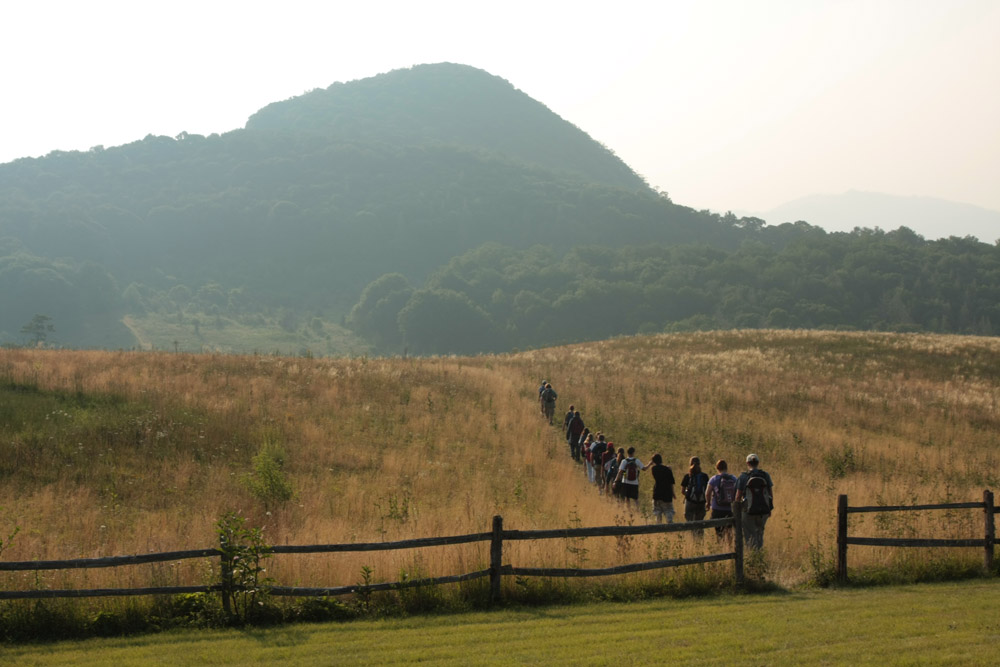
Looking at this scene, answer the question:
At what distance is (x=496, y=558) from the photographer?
10477 millimetres

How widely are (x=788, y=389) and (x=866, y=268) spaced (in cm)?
9614

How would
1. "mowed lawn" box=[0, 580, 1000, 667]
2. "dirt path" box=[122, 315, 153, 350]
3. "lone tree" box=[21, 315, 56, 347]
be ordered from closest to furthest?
"mowed lawn" box=[0, 580, 1000, 667], "lone tree" box=[21, 315, 56, 347], "dirt path" box=[122, 315, 153, 350]

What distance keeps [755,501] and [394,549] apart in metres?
5.70

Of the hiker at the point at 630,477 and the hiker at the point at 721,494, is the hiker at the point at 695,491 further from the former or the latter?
the hiker at the point at 630,477

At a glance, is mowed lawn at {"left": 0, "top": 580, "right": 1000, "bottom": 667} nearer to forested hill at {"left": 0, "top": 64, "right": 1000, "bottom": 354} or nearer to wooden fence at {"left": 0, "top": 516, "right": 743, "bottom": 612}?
wooden fence at {"left": 0, "top": 516, "right": 743, "bottom": 612}

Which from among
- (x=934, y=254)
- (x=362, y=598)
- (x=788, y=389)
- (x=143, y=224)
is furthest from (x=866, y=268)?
(x=143, y=224)

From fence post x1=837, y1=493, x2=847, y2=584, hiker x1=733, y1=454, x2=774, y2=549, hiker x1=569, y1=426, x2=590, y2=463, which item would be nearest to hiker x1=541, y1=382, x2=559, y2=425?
hiker x1=569, y1=426, x2=590, y2=463

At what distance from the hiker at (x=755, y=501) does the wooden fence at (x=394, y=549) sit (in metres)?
1.33

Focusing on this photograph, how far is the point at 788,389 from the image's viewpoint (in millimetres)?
36406

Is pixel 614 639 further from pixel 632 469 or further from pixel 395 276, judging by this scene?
pixel 395 276

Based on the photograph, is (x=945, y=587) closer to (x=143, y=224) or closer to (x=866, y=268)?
(x=866, y=268)

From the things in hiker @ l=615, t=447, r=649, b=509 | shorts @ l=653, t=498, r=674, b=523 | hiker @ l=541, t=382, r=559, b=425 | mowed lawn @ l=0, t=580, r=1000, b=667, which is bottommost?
mowed lawn @ l=0, t=580, r=1000, b=667

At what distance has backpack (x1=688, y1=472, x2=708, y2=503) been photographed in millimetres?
14305

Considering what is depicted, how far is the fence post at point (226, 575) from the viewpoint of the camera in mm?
9648
